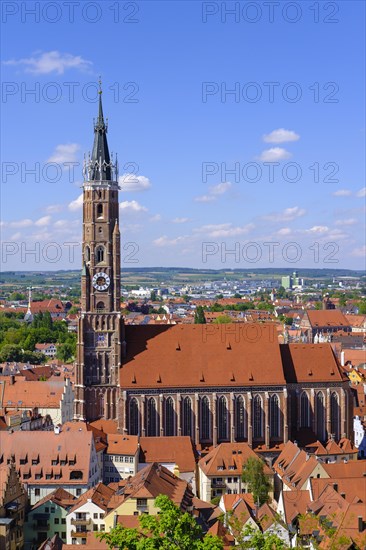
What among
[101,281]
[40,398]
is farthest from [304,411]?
[40,398]

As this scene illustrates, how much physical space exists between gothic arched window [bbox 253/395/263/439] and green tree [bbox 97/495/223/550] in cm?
5277

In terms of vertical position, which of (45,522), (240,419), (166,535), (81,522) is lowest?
(45,522)

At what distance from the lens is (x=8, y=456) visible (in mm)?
85938

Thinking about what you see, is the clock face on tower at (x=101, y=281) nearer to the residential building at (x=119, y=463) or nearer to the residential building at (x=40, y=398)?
the residential building at (x=119, y=463)

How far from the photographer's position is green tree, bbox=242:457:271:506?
85812 mm

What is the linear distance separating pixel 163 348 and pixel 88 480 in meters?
24.2

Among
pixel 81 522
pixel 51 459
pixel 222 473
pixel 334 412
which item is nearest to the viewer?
pixel 81 522

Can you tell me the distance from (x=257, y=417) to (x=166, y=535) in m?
54.7

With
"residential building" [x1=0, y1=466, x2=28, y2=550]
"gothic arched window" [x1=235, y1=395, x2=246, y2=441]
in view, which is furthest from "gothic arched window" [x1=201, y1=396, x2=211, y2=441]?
"residential building" [x1=0, y1=466, x2=28, y2=550]

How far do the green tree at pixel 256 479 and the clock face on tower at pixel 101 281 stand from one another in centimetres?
2837

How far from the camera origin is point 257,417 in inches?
4158

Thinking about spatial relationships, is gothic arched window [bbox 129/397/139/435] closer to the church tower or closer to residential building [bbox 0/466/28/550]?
the church tower

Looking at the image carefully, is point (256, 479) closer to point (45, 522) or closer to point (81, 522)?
point (81, 522)

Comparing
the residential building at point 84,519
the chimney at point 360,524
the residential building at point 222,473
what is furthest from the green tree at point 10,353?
the chimney at point 360,524
